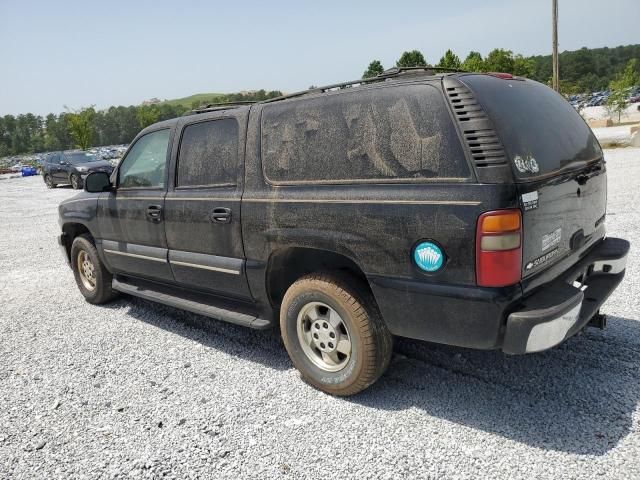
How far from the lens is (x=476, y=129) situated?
243 centimetres

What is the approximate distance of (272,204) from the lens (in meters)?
3.21

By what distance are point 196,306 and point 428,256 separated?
214cm

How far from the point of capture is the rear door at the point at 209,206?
11.5ft

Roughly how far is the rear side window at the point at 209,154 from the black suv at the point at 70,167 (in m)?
16.4

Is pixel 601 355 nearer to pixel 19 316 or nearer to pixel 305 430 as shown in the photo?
pixel 305 430

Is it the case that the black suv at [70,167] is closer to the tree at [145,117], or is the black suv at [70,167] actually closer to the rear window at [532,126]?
the rear window at [532,126]

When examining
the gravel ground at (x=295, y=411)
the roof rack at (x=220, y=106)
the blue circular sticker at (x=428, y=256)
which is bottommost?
the gravel ground at (x=295, y=411)

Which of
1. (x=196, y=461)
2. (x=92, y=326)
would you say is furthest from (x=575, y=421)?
(x=92, y=326)

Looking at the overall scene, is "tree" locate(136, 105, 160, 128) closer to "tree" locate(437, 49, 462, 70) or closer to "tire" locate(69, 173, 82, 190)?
"tree" locate(437, 49, 462, 70)

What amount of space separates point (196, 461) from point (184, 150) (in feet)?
7.93

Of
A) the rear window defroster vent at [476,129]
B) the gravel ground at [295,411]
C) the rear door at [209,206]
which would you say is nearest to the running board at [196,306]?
the rear door at [209,206]

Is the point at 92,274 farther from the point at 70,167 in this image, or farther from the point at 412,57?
the point at 412,57

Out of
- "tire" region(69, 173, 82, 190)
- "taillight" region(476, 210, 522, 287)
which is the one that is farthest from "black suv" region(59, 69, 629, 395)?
"tire" region(69, 173, 82, 190)

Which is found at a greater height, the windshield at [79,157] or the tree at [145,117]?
the tree at [145,117]
